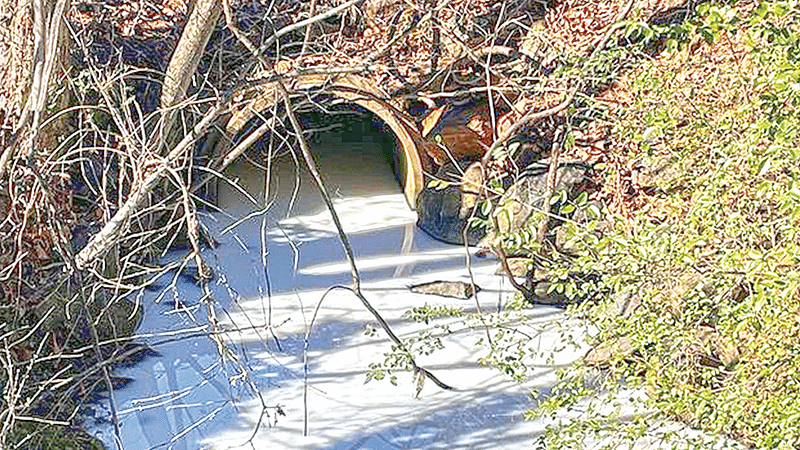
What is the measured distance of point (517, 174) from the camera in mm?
3877

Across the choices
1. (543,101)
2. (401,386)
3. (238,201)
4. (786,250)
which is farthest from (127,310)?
(786,250)

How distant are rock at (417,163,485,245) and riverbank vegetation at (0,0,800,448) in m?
0.09

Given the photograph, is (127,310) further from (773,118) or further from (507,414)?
(773,118)

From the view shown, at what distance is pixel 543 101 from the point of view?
5.48 metres

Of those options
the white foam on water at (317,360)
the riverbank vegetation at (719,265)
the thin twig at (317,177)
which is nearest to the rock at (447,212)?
the white foam on water at (317,360)

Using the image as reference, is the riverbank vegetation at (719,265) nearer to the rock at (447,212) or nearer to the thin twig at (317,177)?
the thin twig at (317,177)

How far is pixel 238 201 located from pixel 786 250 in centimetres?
438

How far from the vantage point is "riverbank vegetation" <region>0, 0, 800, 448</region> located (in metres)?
2.68

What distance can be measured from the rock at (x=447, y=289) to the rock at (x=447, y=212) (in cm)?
57

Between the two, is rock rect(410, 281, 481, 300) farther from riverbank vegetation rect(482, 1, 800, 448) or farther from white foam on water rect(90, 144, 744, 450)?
riverbank vegetation rect(482, 1, 800, 448)

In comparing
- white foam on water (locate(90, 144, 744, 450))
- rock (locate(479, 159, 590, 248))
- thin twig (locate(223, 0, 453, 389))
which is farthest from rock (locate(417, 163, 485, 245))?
thin twig (locate(223, 0, 453, 389))

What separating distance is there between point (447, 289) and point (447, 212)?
0.71 meters

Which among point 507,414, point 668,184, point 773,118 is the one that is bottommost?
point 507,414

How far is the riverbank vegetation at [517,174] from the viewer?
2.68 meters
